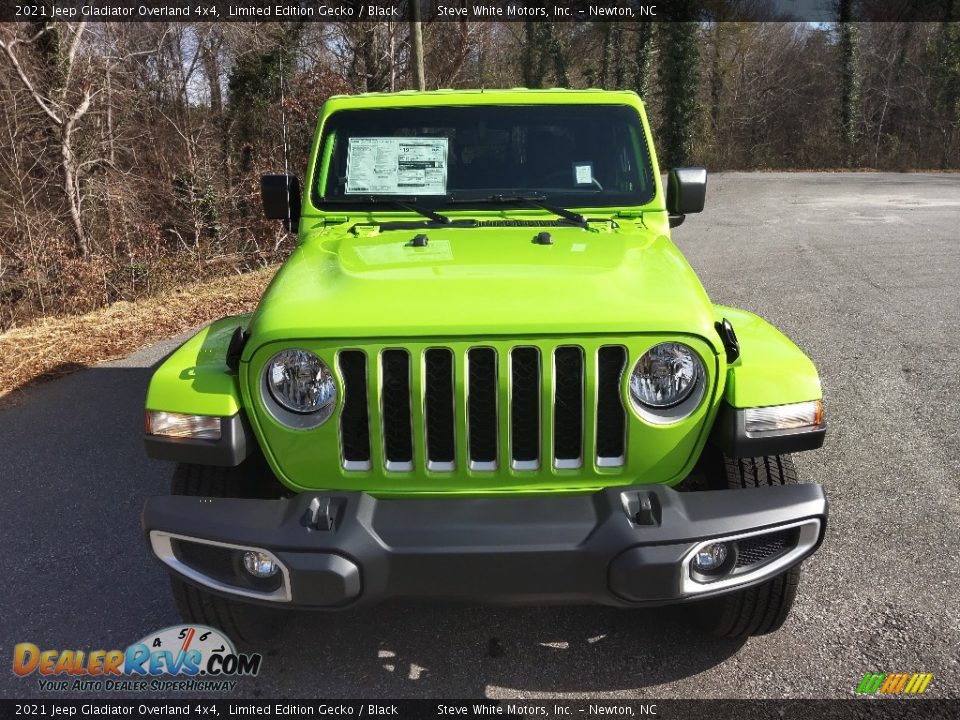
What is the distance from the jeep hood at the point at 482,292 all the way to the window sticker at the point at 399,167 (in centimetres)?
55

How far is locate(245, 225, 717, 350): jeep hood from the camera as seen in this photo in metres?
2.29

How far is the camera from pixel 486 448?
2391mm

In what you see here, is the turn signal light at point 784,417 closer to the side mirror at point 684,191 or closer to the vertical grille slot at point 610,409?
the vertical grille slot at point 610,409

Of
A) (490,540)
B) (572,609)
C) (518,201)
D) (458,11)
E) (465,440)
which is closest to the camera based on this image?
(490,540)

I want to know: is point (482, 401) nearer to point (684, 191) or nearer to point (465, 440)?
point (465, 440)

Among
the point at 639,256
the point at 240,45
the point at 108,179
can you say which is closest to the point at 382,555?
the point at 639,256

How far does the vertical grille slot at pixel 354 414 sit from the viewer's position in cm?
232

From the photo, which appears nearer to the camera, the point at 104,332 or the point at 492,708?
the point at 492,708

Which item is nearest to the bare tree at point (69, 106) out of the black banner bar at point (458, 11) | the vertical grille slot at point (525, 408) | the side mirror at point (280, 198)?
the black banner bar at point (458, 11)

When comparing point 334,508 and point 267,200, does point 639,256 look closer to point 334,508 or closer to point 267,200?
point 334,508

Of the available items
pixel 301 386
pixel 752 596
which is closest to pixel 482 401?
pixel 301 386

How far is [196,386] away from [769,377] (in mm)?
1756

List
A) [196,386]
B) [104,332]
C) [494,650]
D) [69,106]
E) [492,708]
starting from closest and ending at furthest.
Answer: [196,386] < [492,708] < [494,650] < [104,332] < [69,106]

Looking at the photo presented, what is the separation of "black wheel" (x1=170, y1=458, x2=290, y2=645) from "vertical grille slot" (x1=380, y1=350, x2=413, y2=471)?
0.52 m
